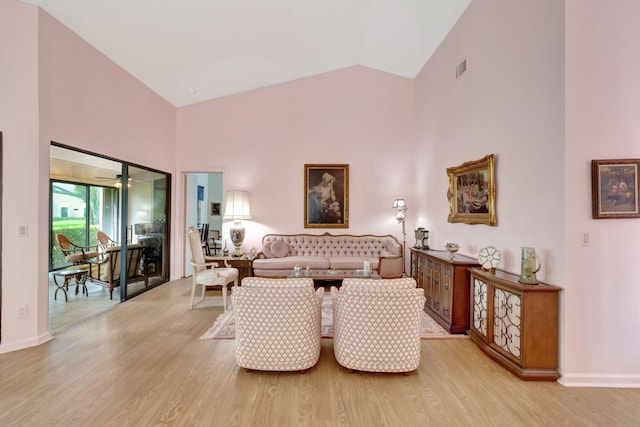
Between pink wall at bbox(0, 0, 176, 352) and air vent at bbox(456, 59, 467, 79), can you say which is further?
air vent at bbox(456, 59, 467, 79)

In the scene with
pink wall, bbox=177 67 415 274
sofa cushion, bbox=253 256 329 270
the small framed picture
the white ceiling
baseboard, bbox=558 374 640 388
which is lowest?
baseboard, bbox=558 374 640 388

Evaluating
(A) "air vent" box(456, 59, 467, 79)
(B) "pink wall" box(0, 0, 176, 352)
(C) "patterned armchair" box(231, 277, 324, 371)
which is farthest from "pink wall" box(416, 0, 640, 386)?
(B) "pink wall" box(0, 0, 176, 352)

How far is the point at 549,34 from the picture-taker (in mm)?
2729

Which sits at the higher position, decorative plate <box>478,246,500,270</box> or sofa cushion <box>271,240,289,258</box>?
decorative plate <box>478,246,500,270</box>

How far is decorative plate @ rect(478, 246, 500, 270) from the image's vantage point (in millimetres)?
3188

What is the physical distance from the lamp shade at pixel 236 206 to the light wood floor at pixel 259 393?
332 centimetres

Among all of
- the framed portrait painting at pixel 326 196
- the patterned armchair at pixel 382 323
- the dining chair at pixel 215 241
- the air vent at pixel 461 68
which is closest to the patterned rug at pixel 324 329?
the patterned armchair at pixel 382 323

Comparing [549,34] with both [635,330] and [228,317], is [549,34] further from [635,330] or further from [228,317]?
[228,317]

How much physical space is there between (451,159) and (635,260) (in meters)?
2.57

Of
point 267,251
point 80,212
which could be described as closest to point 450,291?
point 267,251

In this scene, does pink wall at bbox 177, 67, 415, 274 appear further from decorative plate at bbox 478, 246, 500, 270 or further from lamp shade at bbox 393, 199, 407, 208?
decorative plate at bbox 478, 246, 500, 270

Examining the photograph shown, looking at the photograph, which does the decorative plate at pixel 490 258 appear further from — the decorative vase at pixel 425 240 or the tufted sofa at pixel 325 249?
the tufted sofa at pixel 325 249

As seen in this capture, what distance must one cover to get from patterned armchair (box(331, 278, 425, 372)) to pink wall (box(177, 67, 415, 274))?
3.97m

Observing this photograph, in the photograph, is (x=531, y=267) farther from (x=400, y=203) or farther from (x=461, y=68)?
Result: (x=400, y=203)
